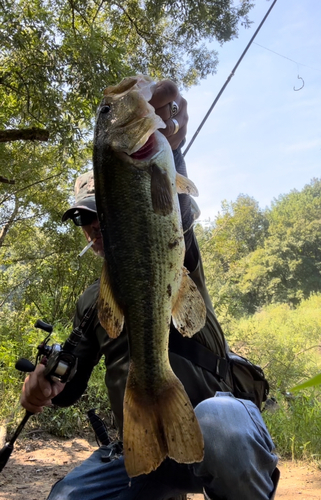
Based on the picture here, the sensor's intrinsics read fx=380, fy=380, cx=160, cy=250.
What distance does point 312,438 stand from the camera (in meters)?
4.46

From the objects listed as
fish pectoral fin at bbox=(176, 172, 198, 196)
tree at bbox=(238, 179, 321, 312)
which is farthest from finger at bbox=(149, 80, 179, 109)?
tree at bbox=(238, 179, 321, 312)

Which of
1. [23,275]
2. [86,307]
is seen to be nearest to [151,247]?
[86,307]

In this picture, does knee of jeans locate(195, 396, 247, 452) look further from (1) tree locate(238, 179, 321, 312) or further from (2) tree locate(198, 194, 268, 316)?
(1) tree locate(238, 179, 321, 312)

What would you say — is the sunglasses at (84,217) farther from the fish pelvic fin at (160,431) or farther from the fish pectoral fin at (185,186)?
the fish pelvic fin at (160,431)

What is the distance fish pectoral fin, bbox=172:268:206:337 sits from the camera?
1.42 metres

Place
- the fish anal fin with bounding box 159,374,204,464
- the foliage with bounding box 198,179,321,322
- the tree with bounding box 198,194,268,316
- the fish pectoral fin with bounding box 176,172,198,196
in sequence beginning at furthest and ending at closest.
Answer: the foliage with bounding box 198,179,321,322, the tree with bounding box 198,194,268,316, the fish pectoral fin with bounding box 176,172,198,196, the fish anal fin with bounding box 159,374,204,464

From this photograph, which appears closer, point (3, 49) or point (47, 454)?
point (47, 454)

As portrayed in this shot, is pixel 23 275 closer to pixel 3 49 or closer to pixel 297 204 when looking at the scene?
pixel 3 49

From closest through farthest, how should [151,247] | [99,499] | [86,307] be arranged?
1. [151,247]
2. [99,499]
3. [86,307]

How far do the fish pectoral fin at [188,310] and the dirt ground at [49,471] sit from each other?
306cm

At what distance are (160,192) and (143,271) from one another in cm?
28

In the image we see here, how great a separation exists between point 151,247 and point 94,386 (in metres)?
4.91

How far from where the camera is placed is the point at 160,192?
1333mm

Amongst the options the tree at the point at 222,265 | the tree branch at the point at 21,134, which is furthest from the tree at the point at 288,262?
the tree branch at the point at 21,134
